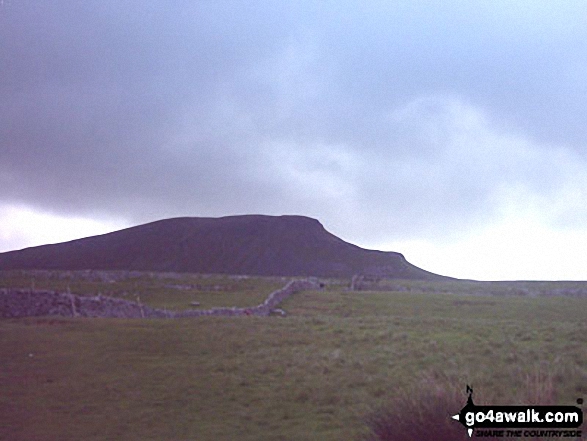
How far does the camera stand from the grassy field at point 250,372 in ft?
39.0

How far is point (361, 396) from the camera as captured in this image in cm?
1394

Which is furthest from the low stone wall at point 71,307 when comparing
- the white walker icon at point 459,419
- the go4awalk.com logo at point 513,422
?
the go4awalk.com logo at point 513,422

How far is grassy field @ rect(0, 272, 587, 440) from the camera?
39.0 ft

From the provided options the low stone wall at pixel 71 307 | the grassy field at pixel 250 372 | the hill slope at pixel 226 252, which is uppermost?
the hill slope at pixel 226 252

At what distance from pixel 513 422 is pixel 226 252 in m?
158

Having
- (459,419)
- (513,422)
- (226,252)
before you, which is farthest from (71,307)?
(226,252)

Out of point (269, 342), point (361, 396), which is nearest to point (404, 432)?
point (361, 396)

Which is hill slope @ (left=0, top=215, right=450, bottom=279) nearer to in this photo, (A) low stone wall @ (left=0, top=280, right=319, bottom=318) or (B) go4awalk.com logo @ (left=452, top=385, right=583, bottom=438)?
(A) low stone wall @ (left=0, top=280, right=319, bottom=318)

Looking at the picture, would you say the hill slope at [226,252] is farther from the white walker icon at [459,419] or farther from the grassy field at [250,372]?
the white walker icon at [459,419]

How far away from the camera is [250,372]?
57.0 ft

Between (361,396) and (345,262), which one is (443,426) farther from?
(345,262)

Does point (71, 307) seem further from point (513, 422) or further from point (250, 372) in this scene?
point (513, 422)

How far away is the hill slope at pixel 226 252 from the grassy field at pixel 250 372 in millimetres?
117675

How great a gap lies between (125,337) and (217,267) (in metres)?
130
